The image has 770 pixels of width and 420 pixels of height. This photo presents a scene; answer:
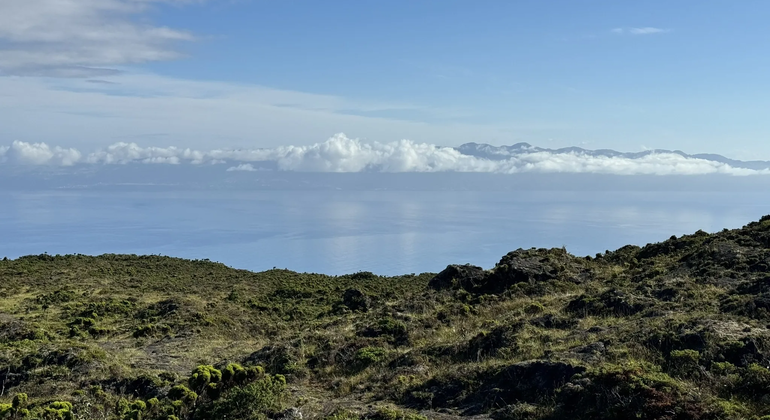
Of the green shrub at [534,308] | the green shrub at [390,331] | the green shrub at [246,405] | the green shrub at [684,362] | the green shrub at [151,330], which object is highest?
the green shrub at [684,362]

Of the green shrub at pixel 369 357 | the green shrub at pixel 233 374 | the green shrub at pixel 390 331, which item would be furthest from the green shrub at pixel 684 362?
the green shrub at pixel 233 374

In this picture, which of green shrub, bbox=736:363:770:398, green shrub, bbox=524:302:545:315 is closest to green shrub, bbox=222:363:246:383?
green shrub, bbox=524:302:545:315

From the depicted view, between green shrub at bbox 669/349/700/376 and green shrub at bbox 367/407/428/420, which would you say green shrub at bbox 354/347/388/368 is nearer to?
green shrub at bbox 367/407/428/420

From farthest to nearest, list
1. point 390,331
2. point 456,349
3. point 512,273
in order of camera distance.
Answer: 1. point 512,273
2. point 390,331
3. point 456,349

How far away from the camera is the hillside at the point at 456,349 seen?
35.0 feet

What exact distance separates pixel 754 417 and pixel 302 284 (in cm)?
3413

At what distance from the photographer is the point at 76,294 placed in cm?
3212

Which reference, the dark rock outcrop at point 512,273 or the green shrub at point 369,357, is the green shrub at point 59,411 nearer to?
the green shrub at point 369,357

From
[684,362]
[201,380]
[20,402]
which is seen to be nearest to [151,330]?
[20,402]

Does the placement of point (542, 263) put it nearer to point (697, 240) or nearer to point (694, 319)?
point (697, 240)

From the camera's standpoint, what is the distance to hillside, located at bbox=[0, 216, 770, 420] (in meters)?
10.7

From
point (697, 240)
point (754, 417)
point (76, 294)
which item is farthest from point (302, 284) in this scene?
point (754, 417)

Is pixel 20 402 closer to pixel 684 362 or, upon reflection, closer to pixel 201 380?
pixel 201 380

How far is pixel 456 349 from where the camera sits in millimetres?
14977
